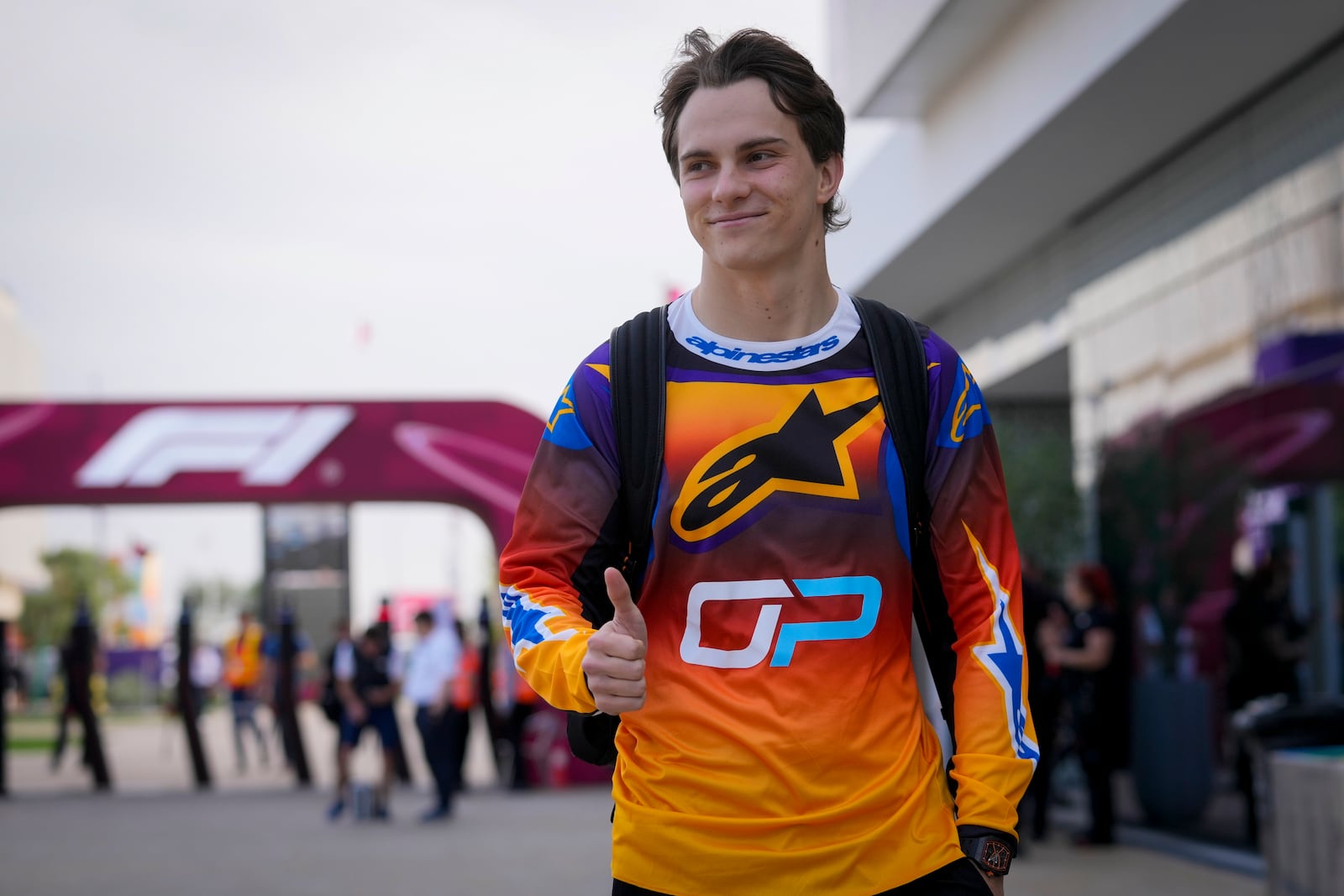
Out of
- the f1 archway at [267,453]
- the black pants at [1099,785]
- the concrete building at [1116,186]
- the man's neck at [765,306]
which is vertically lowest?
the black pants at [1099,785]

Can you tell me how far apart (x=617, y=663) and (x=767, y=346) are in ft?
2.08

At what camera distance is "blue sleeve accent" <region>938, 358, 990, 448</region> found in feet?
7.32

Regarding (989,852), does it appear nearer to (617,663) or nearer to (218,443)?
(617,663)

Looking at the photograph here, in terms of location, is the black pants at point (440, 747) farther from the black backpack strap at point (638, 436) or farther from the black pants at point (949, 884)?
the black pants at point (949, 884)

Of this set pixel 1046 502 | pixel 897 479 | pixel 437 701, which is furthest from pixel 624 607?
pixel 1046 502

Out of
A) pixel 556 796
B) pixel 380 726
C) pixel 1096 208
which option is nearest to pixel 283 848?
pixel 380 726

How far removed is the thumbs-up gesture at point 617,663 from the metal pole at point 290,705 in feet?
50.3

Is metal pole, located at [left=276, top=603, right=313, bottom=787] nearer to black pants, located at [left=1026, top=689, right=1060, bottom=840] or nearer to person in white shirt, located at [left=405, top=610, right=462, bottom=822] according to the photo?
person in white shirt, located at [left=405, top=610, right=462, bottom=822]

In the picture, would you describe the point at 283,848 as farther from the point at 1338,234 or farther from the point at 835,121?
Answer: the point at 835,121

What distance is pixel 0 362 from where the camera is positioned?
89.0 m

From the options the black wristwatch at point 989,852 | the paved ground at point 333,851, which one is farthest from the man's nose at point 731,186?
the paved ground at point 333,851

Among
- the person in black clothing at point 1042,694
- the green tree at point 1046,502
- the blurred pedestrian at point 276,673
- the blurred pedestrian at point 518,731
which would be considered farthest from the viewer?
the blurred pedestrian at point 276,673

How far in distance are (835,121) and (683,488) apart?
66 cm

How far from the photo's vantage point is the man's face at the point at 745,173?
224 centimetres
